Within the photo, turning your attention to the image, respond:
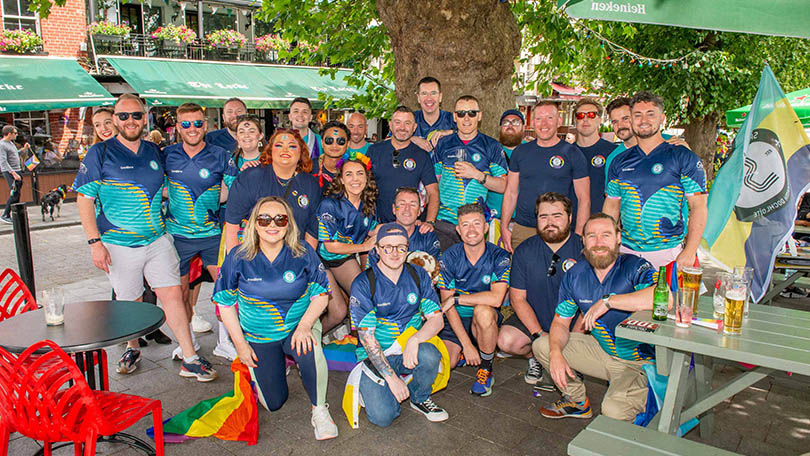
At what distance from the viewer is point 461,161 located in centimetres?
523

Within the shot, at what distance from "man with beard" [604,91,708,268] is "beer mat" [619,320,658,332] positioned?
134 cm

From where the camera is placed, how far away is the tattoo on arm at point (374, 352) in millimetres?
4047

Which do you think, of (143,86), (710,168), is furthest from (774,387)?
(143,86)

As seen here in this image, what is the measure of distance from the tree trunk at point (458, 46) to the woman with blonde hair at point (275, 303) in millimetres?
3131

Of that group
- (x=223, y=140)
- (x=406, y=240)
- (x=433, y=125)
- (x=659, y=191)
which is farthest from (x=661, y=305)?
(x=223, y=140)

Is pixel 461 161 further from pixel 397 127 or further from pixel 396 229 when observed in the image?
pixel 396 229

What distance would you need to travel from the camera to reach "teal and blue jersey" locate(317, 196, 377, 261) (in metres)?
4.92

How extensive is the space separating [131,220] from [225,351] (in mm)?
Answer: 1351

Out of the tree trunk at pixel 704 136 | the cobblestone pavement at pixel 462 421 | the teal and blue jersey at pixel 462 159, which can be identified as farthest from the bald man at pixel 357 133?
the tree trunk at pixel 704 136

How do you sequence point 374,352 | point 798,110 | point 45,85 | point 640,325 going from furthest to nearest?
1. point 45,85
2. point 798,110
3. point 374,352
4. point 640,325

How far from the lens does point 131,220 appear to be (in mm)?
4633

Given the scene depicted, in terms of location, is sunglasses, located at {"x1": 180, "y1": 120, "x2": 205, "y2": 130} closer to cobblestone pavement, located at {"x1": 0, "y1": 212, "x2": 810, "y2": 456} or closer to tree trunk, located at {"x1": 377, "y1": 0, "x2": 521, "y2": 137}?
cobblestone pavement, located at {"x1": 0, "y1": 212, "x2": 810, "y2": 456}

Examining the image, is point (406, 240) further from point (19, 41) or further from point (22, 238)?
point (19, 41)

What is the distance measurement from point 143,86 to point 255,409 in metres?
15.7
